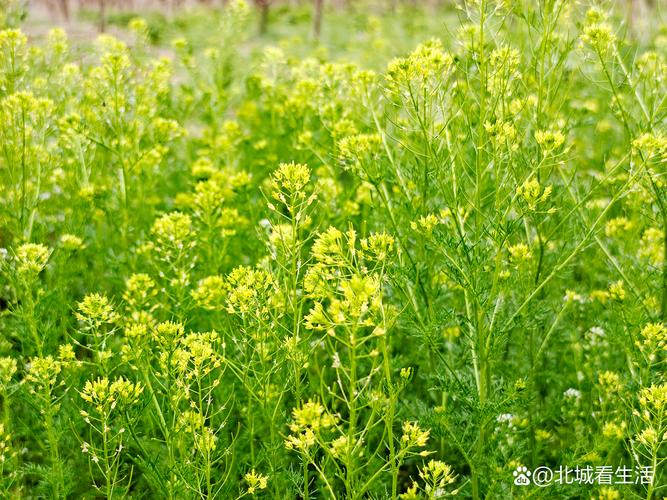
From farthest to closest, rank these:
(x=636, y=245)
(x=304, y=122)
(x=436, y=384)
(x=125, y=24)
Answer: (x=125, y=24) < (x=304, y=122) < (x=636, y=245) < (x=436, y=384)

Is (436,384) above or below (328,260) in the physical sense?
below

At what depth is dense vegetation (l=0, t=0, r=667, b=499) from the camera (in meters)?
2.62

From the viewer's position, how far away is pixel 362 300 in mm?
2156

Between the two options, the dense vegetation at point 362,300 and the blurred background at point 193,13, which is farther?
the blurred background at point 193,13

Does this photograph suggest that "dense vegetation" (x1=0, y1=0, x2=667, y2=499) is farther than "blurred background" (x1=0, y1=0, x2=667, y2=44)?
No

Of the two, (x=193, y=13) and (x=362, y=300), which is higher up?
(x=362, y=300)

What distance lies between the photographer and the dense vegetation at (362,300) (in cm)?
262

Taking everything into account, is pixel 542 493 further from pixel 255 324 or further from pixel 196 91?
pixel 196 91

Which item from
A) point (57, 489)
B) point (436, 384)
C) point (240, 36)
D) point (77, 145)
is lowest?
point (57, 489)

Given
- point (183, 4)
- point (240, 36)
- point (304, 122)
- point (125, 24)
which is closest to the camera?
point (304, 122)

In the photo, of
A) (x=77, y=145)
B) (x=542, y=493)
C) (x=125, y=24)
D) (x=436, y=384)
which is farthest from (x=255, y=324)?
(x=125, y=24)

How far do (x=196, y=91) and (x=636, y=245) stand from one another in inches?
190

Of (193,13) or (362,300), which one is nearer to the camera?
(362,300)

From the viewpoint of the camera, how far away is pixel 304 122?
500 centimetres
